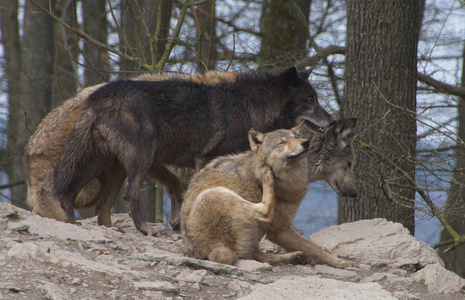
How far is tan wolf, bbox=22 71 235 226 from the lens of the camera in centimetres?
712

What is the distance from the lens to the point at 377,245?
6430 millimetres

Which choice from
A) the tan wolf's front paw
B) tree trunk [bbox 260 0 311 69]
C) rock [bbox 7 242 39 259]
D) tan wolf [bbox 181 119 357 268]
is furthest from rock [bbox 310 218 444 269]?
tree trunk [bbox 260 0 311 69]

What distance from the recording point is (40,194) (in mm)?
7137

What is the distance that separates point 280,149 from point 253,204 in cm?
65

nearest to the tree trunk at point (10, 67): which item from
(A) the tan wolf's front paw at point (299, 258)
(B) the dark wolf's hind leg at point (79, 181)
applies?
(B) the dark wolf's hind leg at point (79, 181)

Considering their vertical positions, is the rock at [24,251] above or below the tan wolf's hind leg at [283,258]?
above

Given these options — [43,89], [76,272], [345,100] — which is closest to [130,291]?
[76,272]

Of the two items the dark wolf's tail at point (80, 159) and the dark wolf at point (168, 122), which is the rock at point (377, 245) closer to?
the dark wolf at point (168, 122)

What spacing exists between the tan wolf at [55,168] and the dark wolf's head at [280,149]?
1970 millimetres

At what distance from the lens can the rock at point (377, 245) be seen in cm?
616

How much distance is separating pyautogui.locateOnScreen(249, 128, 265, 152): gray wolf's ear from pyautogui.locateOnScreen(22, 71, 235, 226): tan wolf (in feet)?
6.21

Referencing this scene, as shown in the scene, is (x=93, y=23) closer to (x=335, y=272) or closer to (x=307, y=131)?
(x=307, y=131)

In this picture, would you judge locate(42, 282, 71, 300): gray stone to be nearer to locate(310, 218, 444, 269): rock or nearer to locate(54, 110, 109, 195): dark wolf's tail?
locate(54, 110, 109, 195): dark wolf's tail

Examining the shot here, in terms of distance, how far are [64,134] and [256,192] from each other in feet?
9.91
